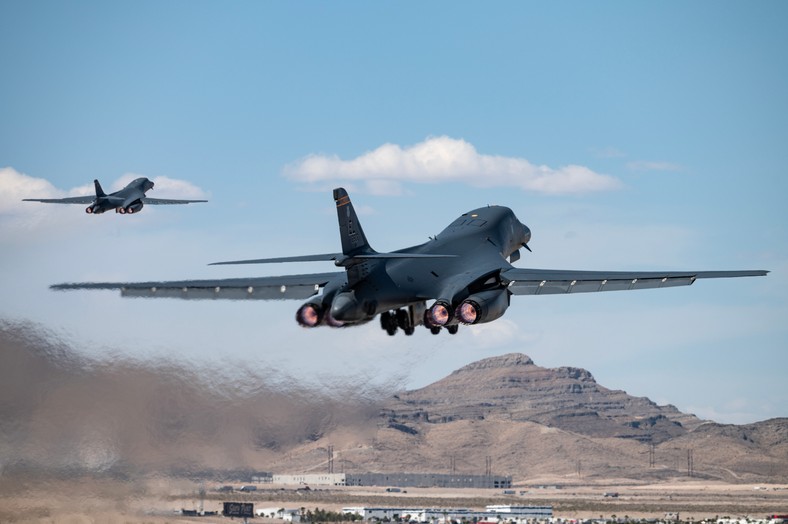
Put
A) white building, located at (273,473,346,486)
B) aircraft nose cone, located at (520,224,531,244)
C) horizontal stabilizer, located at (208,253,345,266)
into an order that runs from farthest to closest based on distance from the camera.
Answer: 1. white building, located at (273,473,346,486)
2. aircraft nose cone, located at (520,224,531,244)
3. horizontal stabilizer, located at (208,253,345,266)

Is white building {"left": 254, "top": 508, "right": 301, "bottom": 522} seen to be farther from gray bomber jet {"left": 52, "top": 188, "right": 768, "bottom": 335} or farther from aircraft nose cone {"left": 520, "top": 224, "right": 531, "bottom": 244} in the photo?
gray bomber jet {"left": 52, "top": 188, "right": 768, "bottom": 335}

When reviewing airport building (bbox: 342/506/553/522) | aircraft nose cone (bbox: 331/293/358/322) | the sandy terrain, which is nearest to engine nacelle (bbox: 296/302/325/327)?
aircraft nose cone (bbox: 331/293/358/322)

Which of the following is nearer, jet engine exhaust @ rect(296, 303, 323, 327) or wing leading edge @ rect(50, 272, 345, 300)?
jet engine exhaust @ rect(296, 303, 323, 327)

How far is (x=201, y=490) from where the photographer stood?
59.8 meters

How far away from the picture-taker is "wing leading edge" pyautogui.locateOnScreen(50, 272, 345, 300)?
53.4 meters

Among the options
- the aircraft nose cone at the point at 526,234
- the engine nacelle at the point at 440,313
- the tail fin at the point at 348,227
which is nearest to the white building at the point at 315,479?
the aircraft nose cone at the point at 526,234

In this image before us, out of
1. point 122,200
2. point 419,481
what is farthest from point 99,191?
point 419,481

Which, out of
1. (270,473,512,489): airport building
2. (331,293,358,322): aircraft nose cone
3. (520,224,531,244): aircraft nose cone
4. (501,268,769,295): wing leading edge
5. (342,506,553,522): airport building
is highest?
(520,224,531,244): aircraft nose cone

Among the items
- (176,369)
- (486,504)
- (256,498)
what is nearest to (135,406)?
(176,369)

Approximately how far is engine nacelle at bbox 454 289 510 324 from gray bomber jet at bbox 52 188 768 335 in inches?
1.5

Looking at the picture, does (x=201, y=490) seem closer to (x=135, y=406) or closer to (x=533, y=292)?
(x=135, y=406)

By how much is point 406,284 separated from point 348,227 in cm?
409

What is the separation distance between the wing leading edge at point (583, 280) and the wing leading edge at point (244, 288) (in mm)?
7385

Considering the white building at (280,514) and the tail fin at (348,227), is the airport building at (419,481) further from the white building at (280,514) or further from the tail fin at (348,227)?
the tail fin at (348,227)
